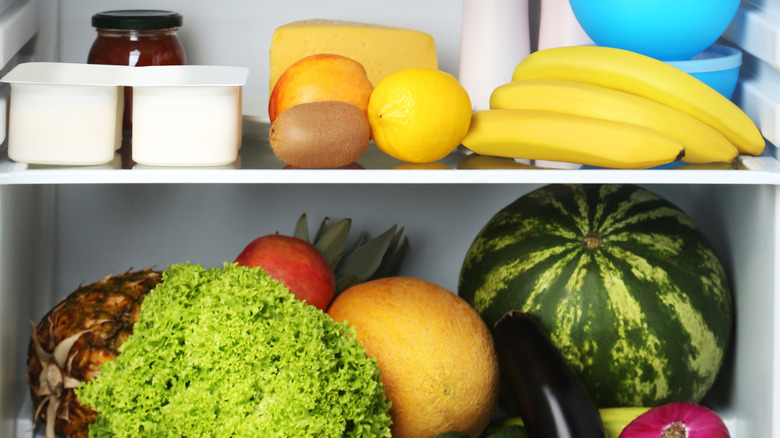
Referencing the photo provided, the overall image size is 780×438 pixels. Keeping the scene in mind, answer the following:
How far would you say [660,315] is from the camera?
1.08m

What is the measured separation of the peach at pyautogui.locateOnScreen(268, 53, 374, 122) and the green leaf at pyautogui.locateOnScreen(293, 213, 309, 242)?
0.32 meters

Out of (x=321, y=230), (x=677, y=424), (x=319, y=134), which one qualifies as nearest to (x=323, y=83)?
(x=319, y=134)

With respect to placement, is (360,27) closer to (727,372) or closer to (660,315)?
(660,315)

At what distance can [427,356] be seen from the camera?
1027mm

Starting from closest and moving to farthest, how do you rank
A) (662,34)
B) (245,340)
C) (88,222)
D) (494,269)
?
(245,340), (662,34), (494,269), (88,222)

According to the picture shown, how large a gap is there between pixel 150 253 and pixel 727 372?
0.92 metres

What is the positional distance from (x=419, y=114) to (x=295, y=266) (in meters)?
0.33

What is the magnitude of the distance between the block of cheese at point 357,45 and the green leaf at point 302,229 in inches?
9.6

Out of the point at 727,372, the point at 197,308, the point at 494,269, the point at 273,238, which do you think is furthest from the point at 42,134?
the point at 727,372

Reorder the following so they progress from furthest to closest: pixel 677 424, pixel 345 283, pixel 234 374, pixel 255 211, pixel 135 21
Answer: pixel 255 211, pixel 345 283, pixel 135 21, pixel 677 424, pixel 234 374

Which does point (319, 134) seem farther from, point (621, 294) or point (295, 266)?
point (621, 294)

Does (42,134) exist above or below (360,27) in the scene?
below

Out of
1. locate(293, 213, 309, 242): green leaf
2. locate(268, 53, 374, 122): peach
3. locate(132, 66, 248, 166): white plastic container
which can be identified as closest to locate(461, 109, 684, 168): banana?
locate(268, 53, 374, 122): peach

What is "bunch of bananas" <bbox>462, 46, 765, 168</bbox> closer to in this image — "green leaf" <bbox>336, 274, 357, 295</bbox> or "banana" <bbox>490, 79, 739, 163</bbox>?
"banana" <bbox>490, 79, 739, 163</bbox>
